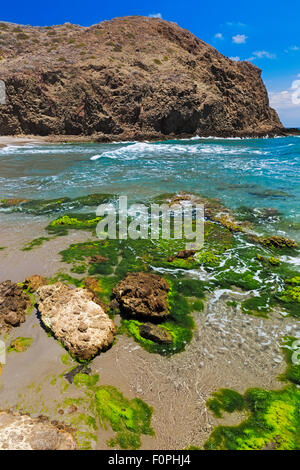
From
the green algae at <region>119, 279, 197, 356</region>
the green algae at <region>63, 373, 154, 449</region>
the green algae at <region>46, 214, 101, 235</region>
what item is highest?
the green algae at <region>46, 214, 101, 235</region>

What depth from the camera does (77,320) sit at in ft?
15.0

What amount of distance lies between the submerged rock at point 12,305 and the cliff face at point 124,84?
48.1 metres

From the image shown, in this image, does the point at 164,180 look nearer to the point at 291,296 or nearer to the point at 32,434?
the point at 291,296

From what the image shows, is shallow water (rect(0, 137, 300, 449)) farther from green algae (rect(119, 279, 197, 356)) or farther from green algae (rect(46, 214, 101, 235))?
green algae (rect(46, 214, 101, 235))

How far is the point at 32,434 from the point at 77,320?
183 centimetres

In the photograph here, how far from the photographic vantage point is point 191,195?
13609mm

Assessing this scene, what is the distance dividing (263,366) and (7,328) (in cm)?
443

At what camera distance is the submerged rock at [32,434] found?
9.08 ft

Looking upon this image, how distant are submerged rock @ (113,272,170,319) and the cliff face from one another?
4789 cm

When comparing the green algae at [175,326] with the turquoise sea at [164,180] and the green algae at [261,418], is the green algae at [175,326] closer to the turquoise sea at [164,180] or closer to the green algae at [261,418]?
the green algae at [261,418]

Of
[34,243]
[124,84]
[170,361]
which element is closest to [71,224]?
[34,243]

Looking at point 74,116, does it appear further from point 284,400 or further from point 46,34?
point 284,400

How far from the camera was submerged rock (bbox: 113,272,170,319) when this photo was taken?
5105 millimetres

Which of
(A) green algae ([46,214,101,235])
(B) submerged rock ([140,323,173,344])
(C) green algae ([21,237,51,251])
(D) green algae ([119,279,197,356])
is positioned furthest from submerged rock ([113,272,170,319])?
(A) green algae ([46,214,101,235])
